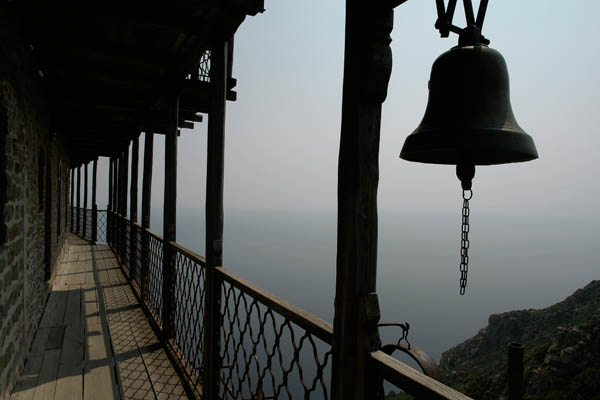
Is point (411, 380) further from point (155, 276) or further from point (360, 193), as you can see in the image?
point (155, 276)

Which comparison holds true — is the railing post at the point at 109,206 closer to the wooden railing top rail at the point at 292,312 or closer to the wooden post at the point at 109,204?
the wooden post at the point at 109,204

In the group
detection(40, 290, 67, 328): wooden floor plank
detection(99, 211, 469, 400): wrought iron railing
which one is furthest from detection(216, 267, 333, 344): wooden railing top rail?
detection(40, 290, 67, 328): wooden floor plank

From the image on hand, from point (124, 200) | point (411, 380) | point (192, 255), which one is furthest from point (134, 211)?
point (411, 380)

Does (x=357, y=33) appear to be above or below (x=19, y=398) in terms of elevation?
above

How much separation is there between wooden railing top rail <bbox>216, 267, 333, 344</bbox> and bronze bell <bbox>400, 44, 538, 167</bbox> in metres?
0.75

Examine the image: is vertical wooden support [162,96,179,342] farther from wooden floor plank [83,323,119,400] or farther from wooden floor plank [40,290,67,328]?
wooden floor plank [40,290,67,328]

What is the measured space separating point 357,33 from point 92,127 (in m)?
7.20

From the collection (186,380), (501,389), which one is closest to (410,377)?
(186,380)

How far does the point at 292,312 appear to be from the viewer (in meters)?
1.55

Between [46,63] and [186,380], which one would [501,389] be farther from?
[46,63]

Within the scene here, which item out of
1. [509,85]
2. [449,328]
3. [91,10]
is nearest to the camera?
[509,85]

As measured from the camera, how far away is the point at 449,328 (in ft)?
375

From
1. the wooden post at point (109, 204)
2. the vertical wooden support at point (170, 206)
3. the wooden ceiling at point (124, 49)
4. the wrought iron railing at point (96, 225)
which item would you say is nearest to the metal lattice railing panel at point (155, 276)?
the vertical wooden support at point (170, 206)

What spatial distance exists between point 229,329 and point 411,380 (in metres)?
1.26
